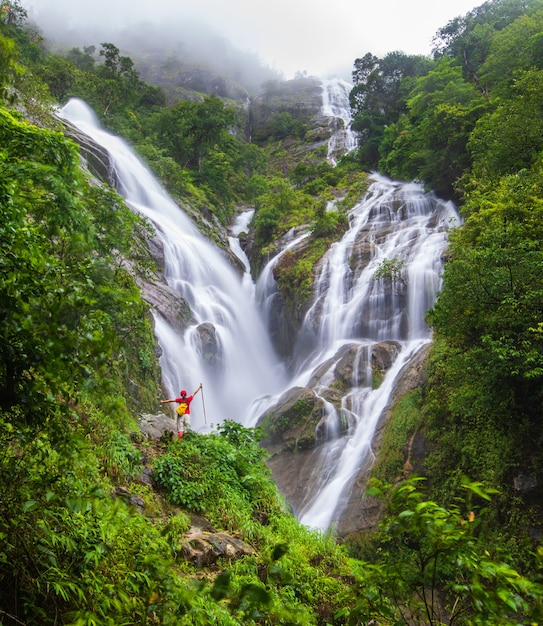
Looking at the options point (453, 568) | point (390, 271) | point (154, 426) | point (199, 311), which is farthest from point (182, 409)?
point (390, 271)

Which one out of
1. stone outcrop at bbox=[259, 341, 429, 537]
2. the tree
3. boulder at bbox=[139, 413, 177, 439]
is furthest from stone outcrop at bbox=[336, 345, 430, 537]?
the tree

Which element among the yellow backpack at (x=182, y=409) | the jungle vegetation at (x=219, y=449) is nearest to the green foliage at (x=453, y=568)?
the jungle vegetation at (x=219, y=449)

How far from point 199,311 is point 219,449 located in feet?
40.0

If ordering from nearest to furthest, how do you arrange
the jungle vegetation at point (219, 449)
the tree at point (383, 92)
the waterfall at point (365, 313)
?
Answer: the jungle vegetation at point (219, 449)
the waterfall at point (365, 313)
the tree at point (383, 92)

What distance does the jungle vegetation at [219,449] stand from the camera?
1777mm

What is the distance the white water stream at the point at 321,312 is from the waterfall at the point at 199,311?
6 centimetres

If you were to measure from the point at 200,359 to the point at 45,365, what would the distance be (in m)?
14.8

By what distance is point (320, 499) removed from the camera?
979cm

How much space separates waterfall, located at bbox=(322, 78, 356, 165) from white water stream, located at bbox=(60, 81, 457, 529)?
18483 mm

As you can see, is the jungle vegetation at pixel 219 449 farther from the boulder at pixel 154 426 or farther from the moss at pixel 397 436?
the boulder at pixel 154 426

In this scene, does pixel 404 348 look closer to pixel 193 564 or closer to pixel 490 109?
pixel 193 564

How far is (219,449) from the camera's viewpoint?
6836 mm

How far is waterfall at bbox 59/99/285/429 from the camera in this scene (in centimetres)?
1527

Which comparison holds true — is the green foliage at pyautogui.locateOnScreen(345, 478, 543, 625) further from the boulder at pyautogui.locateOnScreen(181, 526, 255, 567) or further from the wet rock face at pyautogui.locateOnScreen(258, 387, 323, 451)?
the wet rock face at pyautogui.locateOnScreen(258, 387, 323, 451)
